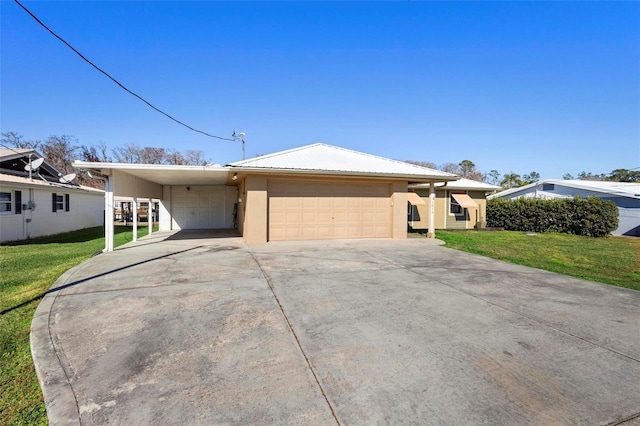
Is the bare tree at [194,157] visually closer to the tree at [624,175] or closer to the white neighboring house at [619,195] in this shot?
the white neighboring house at [619,195]

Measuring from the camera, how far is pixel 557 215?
16781mm

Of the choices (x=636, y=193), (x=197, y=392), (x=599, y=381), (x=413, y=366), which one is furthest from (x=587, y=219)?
(x=197, y=392)

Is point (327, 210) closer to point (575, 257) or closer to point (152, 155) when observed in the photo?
point (575, 257)

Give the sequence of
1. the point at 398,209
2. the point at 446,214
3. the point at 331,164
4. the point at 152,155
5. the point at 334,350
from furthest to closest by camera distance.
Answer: the point at 152,155
the point at 446,214
the point at 398,209
the point at 331,164
the point at 334,350

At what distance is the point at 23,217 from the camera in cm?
1274

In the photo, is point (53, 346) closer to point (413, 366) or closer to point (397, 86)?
point (413, 366)

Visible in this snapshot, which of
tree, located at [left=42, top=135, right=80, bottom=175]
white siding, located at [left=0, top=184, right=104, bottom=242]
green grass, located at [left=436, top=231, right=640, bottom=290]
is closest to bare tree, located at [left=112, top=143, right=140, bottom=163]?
tree, located at [left=42, top=135, right=80, bottom=175]

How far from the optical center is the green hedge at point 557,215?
1540 centimetres

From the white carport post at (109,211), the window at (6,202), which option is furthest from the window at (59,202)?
the white carport post at (109,211)

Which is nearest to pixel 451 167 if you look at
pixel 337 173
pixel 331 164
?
pixel 331 164

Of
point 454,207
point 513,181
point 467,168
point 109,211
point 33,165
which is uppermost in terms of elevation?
point 467,168

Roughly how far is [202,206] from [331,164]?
29.8ft

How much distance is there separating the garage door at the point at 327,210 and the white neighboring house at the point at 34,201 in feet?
33.7

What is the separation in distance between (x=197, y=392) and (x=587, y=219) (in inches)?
783
